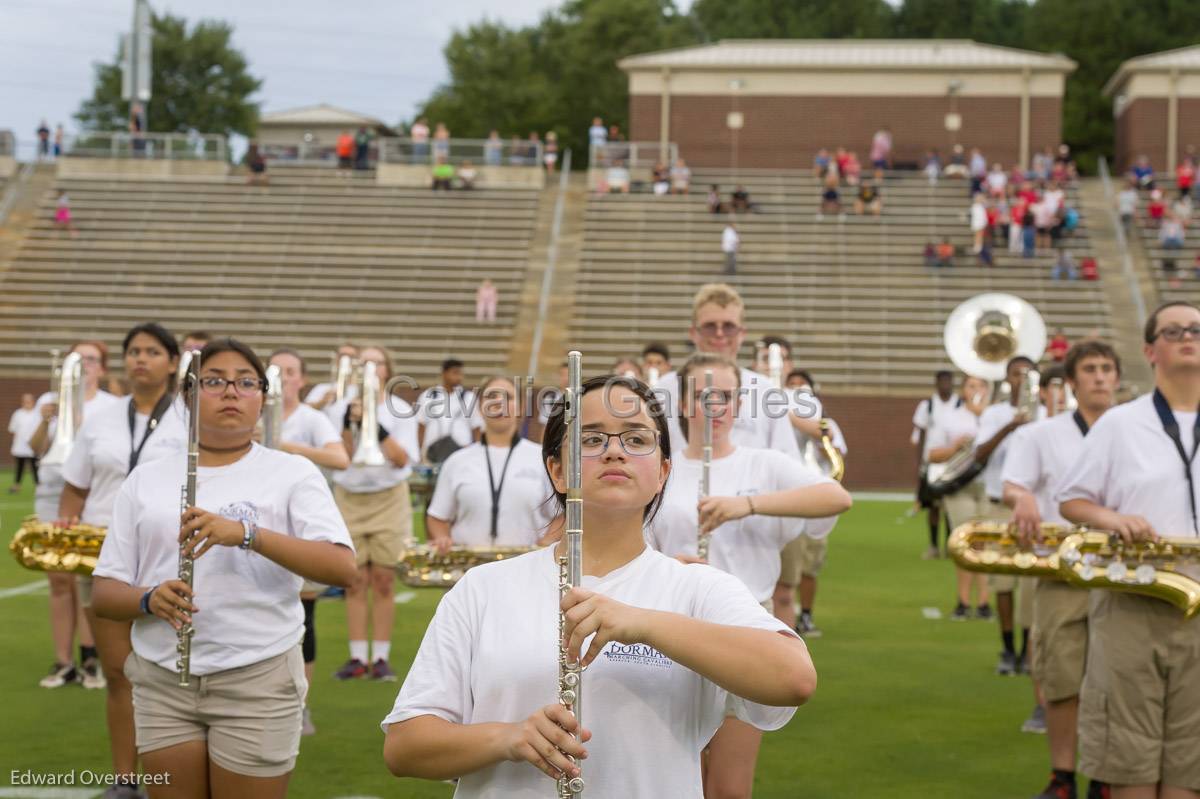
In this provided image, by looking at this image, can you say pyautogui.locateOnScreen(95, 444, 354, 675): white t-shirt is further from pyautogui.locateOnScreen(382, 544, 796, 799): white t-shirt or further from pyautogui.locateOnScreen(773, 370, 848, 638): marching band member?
pyautogui.locateOnScreen(773, 370, 848, 638): marching band member

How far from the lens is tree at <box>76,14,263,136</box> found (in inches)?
2682

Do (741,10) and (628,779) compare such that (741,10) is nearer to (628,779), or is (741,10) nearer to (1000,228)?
(1000,228)

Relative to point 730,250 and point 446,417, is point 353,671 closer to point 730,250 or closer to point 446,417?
point 446,417

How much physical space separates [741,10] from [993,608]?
5761 cm

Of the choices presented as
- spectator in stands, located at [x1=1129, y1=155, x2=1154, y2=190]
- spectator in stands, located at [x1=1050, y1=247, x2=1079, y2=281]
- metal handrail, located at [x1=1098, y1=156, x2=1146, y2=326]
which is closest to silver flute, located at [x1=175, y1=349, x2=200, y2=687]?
metal handrail, located at [x1=1098, y1=156, x2=1146, y2=326]

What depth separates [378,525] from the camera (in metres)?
9.69

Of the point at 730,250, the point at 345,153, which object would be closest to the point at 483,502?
the point at 730,250

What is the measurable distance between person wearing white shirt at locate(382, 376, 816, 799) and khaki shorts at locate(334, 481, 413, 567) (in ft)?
21.5

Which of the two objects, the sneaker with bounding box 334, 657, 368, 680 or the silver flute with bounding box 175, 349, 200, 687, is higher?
the silver flute with bounding box 175, 349, 200, 687

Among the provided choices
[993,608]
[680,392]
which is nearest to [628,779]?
[680,392]

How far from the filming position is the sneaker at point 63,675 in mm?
9297

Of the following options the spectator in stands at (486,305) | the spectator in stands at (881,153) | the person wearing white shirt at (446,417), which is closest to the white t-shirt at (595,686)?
the person wearing white shirt at (446,417)

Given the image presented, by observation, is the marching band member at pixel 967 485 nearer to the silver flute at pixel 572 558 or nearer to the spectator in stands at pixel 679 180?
the silver flute at pixel 572 558

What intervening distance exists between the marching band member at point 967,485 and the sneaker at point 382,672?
168 inches
